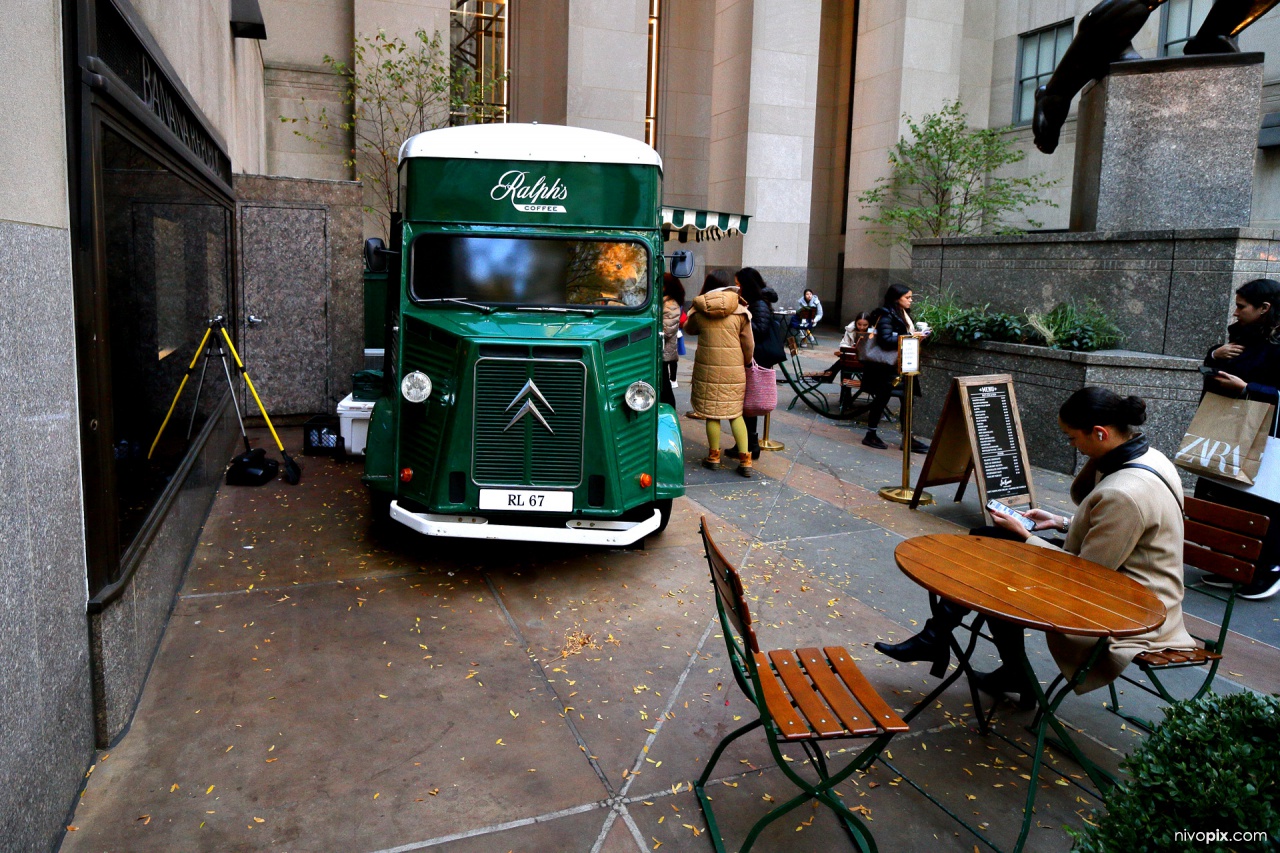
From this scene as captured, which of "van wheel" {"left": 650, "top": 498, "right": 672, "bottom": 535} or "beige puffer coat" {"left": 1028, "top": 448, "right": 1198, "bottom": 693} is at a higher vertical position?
"beige puffer coat" {"left": 1028, "top": 448, "right": 1198, "bottom": 693}

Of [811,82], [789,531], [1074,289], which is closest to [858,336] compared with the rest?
[1074,289]

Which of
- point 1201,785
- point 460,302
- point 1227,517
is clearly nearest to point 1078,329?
point 1227,517

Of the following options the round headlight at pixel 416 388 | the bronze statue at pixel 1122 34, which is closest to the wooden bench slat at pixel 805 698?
the round headlight at pixel 416 388

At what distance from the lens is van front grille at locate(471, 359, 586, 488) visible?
5.56 meters

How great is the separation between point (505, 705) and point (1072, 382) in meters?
7.07

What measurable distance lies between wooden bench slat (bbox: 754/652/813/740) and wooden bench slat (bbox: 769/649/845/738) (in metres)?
0.03

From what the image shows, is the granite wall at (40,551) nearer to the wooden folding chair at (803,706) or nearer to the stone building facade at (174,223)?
the stone building facade at (174,223)

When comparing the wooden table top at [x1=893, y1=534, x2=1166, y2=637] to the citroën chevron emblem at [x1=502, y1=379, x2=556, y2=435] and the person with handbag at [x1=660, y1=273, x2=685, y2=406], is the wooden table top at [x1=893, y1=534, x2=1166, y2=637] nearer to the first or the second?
the citroën chevron emblem at [x1=502, y1=379, x2=556, y2=435]

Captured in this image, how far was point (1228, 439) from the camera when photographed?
5934mm

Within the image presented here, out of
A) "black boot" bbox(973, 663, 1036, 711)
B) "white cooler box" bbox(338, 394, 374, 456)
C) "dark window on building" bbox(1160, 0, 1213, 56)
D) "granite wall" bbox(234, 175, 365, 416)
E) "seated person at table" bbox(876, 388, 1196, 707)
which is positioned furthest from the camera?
"dark window on building" bbox(1160, 0, 1213, 56)

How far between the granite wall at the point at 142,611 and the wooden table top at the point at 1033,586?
335cm

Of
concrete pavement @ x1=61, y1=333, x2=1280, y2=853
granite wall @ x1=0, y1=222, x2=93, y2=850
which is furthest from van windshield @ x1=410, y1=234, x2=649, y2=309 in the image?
granite wall @ x1=0, y1=222, x2=93, y2=850

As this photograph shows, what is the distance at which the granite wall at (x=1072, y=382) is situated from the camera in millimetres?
8586

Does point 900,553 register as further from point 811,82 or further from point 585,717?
Answer: point 811,82
